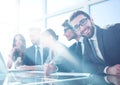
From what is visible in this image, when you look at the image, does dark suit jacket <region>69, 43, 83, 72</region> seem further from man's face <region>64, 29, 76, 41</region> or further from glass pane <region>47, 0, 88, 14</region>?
glass pane <region>47, 0, 88, 14</region>

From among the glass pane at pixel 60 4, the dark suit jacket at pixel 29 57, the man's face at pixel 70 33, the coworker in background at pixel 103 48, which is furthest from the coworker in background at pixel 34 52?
the coworker in background at pixel 103 48

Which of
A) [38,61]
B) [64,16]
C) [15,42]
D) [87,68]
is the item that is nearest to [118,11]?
[87,68]

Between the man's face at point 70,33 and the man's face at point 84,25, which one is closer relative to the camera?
the man's face at point 84,25

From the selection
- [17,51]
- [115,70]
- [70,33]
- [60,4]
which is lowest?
[115,70]

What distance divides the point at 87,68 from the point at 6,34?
2860 mm

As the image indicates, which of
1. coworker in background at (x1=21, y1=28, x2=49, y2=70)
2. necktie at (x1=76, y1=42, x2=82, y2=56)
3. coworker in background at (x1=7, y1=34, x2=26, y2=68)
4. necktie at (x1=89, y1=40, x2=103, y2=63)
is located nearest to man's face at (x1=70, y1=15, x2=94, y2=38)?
necktie at (x1=89, y1=40, x2=103, y2=63)

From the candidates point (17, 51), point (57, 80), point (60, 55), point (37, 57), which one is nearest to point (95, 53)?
point (60, 55)

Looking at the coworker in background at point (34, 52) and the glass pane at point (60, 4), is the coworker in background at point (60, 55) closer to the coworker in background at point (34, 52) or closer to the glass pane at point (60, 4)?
the coworker in background at point (34, 52)

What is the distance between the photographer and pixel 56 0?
131 inches

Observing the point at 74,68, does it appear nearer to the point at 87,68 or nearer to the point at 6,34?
the point at 87,68

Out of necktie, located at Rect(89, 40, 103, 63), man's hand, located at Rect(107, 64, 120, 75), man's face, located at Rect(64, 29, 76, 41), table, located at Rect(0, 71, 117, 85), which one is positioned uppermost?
man's face, located at Rect(64, 29, 76, 41)

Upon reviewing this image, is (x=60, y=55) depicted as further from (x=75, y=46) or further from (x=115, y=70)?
(x=115, y=70)

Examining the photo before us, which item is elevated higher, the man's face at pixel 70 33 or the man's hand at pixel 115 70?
the man's face at pixel 70 33

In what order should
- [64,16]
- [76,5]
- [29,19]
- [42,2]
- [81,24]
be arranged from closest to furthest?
[81,24]
[76,5]
[64,16]
[42,2]
[29,19]
